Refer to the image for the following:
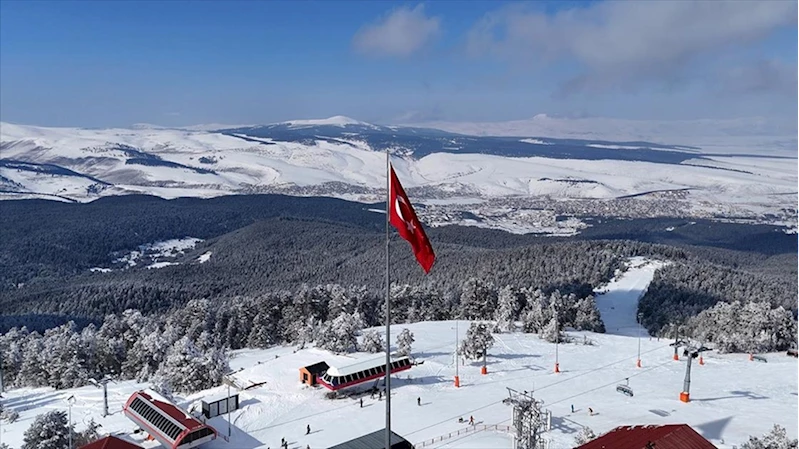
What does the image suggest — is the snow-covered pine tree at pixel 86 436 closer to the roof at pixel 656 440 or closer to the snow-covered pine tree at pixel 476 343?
the roof at pixel 656 440

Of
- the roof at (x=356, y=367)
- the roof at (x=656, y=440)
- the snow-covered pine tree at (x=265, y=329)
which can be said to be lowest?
the snow-covered pine tree at (x=265, y=329)

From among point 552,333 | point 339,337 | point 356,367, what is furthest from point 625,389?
point 339,337

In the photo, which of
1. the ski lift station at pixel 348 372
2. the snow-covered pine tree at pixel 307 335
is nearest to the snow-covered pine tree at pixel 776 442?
the ski lift station at pixel 348 372

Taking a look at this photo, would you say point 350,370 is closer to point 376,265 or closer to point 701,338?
point 701,338

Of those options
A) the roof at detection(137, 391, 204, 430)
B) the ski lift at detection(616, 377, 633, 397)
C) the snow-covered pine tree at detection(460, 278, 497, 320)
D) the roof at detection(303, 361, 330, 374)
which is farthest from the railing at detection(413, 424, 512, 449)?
the snow-covered pine tree at detection(460, 278, 497, 320)

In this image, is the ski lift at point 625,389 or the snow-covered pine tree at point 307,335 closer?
the ski lift at point 625,389

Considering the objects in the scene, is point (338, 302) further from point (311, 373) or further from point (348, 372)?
point (348, 372)

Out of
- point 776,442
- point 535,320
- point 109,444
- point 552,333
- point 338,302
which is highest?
point 776,442
